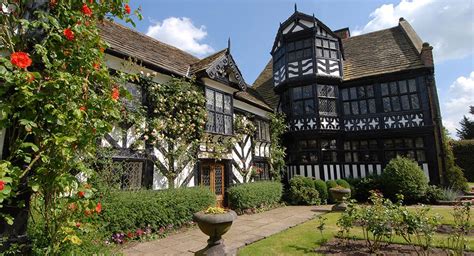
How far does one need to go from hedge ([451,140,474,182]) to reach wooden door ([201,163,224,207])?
20566mm

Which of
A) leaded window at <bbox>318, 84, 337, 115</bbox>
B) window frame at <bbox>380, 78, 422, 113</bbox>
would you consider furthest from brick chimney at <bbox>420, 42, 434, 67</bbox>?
leaded window at <bbox>318, 84, 337, 115</bbox>

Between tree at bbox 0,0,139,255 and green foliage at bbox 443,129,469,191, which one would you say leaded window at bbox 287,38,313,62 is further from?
tree at bbox 0,0,139,255

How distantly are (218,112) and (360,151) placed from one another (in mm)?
9388

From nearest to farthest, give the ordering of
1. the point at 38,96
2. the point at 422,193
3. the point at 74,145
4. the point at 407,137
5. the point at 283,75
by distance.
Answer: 1. the point at 38,96
2. the point at 74,145
3. the point at 422,193
4. the point at 407,137
5. the point at 283,75

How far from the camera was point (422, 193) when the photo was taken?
12305 millimetres

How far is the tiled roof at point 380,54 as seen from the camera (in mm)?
15328

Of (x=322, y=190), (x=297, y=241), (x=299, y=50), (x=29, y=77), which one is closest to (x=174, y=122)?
(x=297, y=241)

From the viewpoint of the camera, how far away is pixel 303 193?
44.0 ft

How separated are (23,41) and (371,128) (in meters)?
15.7

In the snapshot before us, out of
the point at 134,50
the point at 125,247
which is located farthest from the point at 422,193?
the point at 134,50

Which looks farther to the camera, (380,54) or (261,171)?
(380,54)

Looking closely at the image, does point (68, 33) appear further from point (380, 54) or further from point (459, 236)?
point (380, 54)

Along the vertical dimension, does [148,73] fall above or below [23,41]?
above

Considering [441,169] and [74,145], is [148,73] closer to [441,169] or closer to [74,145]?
[74,145]
